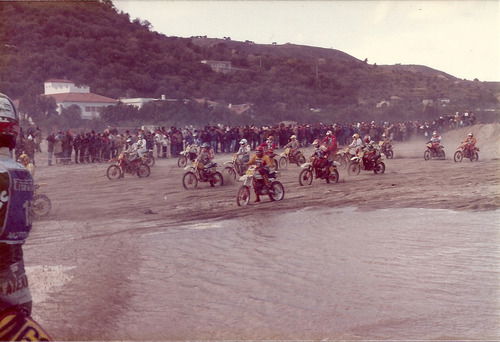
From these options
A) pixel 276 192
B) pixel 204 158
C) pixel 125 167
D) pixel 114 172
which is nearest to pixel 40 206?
pixel 276 192

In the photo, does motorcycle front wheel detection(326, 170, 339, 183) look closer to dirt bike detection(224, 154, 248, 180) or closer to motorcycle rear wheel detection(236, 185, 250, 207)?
dirt bike detection(224, 154, 248, 180)

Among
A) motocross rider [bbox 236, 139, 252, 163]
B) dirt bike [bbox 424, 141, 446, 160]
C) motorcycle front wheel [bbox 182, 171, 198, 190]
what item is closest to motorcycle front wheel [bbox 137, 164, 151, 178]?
motocross rider [bbox 236, 139, 252, 163]

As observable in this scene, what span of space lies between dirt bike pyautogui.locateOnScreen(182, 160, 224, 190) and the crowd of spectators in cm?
776

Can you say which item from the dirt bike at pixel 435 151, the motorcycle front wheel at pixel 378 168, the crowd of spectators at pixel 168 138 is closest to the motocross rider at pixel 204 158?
the motorcycle front wheel at pixel 378 168

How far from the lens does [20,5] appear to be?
75875mm

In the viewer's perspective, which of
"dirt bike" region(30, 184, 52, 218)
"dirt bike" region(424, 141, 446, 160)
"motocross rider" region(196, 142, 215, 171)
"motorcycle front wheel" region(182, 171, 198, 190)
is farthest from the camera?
"dirt bike" region(424, 141, 446, 160)

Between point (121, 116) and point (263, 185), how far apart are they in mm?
37024

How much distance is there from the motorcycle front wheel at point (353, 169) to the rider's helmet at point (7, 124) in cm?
1836

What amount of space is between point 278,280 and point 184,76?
212ft

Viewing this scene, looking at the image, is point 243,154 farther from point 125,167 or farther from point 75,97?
point 75,97

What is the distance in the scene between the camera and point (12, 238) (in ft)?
9.41

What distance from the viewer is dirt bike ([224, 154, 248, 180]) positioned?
19.8m

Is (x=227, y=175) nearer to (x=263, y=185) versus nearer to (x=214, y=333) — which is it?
(x=263, y=185)

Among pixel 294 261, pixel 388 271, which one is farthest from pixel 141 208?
pixel 388 271
